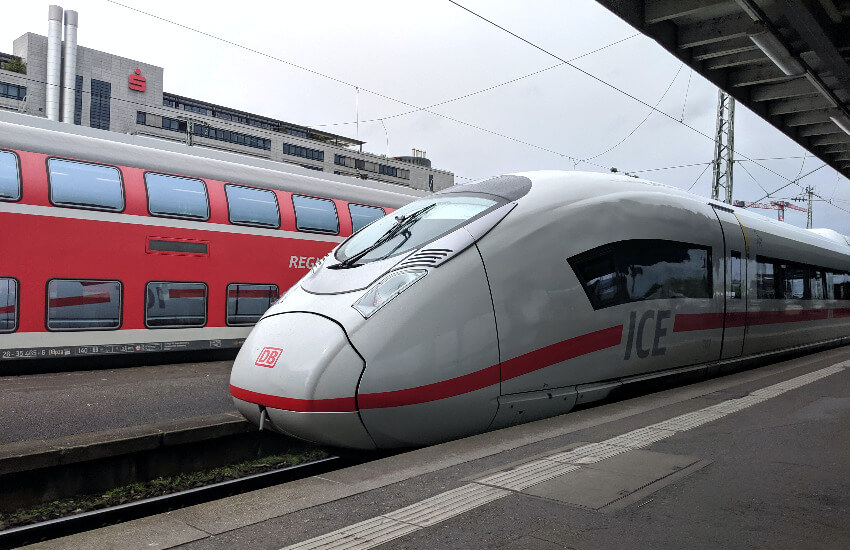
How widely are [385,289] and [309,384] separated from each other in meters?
0.91

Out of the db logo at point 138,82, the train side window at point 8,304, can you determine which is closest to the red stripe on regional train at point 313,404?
the train side window at point 8,304

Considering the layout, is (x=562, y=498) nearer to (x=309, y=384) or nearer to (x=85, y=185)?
(x=309, y=384)

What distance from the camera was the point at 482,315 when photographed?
5.08 metres

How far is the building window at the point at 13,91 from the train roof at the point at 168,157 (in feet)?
165

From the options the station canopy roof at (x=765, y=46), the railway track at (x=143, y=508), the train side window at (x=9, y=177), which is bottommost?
the railway track at (x=143, y=508)

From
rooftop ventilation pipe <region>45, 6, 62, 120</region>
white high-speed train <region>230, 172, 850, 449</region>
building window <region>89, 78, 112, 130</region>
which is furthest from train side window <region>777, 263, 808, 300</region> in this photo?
building window <region>89, 78, 112, 130</region>

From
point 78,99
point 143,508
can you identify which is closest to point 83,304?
point 143,508

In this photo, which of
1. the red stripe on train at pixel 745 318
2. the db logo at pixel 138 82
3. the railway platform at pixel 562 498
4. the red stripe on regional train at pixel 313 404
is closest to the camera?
the railway platform at pixel 562 498

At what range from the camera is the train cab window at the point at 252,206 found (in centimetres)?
1091

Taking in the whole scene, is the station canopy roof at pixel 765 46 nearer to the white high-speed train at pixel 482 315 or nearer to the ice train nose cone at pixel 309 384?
the white high-speed train at pixel 482 315

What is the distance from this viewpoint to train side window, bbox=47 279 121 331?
893cm

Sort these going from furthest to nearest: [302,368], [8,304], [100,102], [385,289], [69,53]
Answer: [100,102] → [69,53] → [8,304] → [385,289] → [302,368]

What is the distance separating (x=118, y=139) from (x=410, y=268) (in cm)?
705

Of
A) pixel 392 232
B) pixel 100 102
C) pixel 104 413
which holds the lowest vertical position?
pixel 104 413
